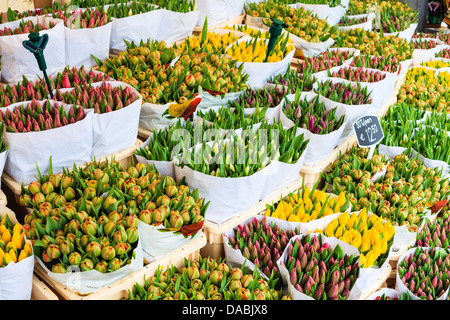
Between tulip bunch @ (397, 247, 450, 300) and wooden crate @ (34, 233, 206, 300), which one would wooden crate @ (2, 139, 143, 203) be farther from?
tulip bunch @ (397, 247, 450, 300)

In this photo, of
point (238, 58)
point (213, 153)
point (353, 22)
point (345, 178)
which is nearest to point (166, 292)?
point (213, 153)

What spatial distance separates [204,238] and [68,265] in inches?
19.5

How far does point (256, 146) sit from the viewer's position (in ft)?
6.04

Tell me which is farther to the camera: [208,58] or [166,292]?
[208,58]

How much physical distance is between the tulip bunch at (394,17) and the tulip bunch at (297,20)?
624 millimetres

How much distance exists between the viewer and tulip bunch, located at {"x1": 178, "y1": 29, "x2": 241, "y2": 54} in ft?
8.49

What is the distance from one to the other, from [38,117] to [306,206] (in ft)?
3.70

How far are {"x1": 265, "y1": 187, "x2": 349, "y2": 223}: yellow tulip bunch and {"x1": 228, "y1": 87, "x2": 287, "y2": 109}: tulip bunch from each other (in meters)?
0.54

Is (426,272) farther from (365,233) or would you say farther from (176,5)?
(176,5)

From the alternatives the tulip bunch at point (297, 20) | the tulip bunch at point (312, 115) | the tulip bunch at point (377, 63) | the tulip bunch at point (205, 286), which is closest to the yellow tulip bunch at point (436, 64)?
the tulip bunch at point (377, 63)

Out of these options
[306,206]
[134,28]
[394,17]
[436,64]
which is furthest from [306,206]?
[394,17]

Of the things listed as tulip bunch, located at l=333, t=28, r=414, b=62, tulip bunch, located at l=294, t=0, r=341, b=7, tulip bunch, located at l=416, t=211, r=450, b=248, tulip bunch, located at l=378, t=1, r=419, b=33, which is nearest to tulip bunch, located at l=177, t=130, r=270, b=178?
tulip bunch, located at l=416, t=211, r=450, b=248
